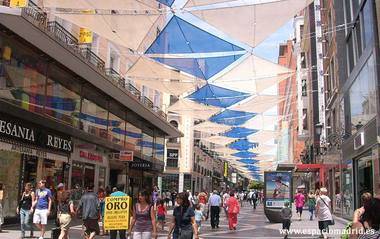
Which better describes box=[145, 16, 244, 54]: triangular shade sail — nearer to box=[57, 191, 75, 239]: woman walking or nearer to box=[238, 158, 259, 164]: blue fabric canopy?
box=[57, 191, 75, 239]: woman walking

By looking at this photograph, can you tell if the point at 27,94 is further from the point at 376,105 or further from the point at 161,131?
the point at 161,131

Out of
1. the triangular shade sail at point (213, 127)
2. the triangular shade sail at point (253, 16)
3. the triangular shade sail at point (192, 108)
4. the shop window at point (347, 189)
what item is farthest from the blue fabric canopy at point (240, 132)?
the triangular shade sail at point (253, 16)

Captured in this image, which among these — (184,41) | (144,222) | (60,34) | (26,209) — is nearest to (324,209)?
(144,222)

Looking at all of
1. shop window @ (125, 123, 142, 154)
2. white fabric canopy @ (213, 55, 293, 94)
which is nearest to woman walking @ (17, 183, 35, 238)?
white fabric canopy @ (213, 55, 293, 94)

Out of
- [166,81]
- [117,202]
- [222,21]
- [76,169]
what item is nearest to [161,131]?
[166,81]

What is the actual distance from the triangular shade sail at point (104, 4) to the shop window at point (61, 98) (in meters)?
3.92

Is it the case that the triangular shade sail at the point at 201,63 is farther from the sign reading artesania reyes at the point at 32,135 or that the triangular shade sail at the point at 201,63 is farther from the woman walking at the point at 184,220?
the woman walking at the point at 184,220

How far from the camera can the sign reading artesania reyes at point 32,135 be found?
17031 mm

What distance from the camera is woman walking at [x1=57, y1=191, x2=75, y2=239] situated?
473 inches

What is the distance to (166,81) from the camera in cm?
2822

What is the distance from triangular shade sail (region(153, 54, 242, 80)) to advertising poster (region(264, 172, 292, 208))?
239 inches

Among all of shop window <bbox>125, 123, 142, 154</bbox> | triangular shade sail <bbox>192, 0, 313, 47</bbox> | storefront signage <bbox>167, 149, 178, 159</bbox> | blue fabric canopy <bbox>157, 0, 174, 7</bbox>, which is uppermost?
blue fabric canopy <bbox>157, 0, 174, 7</bbox>

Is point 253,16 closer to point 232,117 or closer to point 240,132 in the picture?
point 232,117

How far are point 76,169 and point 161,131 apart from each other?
1826 centimetres
